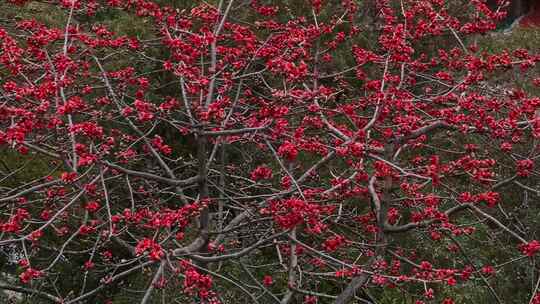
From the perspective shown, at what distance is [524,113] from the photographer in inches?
168

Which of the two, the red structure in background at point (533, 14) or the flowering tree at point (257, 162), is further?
the red structure in background at point (533, 14)

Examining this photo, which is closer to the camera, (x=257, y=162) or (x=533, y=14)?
(x=257, y=162)

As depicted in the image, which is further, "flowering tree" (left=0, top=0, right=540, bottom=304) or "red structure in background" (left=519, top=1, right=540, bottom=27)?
"red structure in background" (left=519, top=1, right=540, bottom=27)

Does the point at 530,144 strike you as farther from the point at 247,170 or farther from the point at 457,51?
the point at 247,170

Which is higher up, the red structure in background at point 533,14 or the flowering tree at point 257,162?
the flowering tree at point 257,162

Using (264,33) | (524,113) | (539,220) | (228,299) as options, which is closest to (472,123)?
(524,113)

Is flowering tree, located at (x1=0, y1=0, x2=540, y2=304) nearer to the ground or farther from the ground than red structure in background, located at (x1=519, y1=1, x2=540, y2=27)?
farther from the ground

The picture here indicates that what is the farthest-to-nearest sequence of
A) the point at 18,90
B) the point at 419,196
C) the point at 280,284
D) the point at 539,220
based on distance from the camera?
the point at 280,284 → the point at 539,220 → the point at 419,196 → the point at 18,90

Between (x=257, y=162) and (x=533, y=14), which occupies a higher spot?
(x=257, y=162)

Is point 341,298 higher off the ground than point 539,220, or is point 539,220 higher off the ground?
point 341,298

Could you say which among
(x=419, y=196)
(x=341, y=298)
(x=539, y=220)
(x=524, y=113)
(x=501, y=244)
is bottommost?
(x=501, y=244)

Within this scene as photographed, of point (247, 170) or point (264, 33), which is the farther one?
point (264, 33)

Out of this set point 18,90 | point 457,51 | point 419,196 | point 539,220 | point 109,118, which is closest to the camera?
point 18,90

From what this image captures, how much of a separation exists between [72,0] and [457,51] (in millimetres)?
3338
